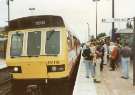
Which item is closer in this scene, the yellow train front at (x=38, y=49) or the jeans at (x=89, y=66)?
the yellow train front at (x=38, y=49)

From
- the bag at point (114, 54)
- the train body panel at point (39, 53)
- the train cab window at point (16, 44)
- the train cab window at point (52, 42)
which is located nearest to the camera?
the train body panel at point (39, 53)

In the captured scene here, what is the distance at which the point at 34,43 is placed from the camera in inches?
692

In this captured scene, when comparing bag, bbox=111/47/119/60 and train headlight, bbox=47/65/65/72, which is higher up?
bag, bbox=111/47/119/60

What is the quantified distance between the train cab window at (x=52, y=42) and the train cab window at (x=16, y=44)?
1076 millimetres

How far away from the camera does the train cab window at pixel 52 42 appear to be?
1714 cm

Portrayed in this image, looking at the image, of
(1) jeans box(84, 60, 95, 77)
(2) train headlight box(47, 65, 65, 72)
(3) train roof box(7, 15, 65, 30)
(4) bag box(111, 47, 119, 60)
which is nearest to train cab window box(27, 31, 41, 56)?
(3) train roof box(7, 15, 65, 30)

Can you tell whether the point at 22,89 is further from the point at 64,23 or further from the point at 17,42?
the point at 64,23

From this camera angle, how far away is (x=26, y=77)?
17.2 metres

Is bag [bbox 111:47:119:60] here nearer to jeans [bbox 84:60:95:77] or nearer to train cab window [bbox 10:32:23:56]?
jeans [bbox 84:60:95:77]

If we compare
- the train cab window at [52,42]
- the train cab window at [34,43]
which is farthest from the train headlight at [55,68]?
the train cab window at [34,43]

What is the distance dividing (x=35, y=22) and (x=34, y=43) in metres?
0.78

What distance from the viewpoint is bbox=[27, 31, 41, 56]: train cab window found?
17.4m

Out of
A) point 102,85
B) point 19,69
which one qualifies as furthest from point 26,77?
point 102,85

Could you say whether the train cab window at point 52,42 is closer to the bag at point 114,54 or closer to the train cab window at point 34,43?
the train cab window at point 34,43
